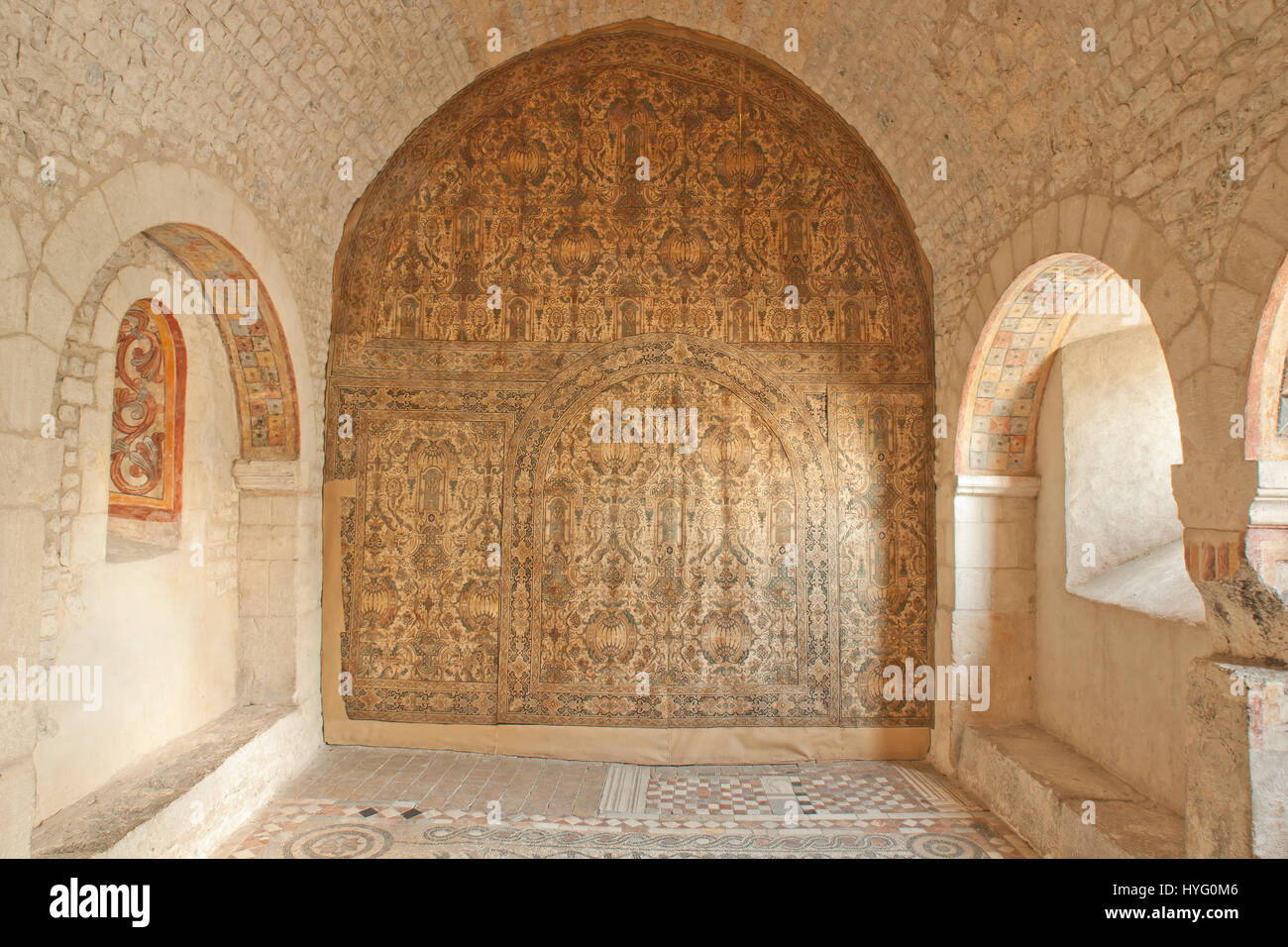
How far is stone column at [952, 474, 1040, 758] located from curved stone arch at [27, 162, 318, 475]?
4570 mm

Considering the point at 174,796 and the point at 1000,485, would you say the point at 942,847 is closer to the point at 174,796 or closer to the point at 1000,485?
the point at 1000,485

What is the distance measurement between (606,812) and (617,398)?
2.78m

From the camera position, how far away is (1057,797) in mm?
3928

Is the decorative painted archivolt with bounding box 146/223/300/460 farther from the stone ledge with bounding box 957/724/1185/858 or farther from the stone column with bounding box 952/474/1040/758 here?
the stone ledge with bounding box 957/724/1185/858

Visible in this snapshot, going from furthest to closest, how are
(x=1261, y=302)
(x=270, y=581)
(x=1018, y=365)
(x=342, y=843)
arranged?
(x=270, y=581), (x=1018, y=365), (x=342, y=843), (x=1261, y=302)

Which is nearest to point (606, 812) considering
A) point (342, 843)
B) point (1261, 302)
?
point (342, 843)

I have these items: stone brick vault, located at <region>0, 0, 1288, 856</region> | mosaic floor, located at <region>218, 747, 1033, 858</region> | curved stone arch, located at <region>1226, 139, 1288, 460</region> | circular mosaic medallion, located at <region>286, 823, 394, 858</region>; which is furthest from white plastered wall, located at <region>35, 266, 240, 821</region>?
curved stone arch, located at <region>1226, 139, 1288, 460</region>

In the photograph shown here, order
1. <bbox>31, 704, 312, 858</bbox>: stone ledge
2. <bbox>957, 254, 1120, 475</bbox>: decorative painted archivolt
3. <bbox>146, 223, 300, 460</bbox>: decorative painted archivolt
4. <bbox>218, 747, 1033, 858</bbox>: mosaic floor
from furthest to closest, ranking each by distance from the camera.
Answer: <bbox>146, 223, 300, 460</bbox>: decorative painted archivolt, <bbox>957, 254, 1120, 475</bbox>: decorative painted archivolt, <bbox>218, 747, 1033, 858</bbox>: mosaic floor, <bbox>31, 704, 312, 858</bbox>: stone ledge

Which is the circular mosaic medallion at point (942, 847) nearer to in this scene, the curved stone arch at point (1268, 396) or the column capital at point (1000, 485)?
the column capital at point (1000, 485)

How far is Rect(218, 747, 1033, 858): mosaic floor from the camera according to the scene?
4.14 m

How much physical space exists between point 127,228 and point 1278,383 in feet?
15.8

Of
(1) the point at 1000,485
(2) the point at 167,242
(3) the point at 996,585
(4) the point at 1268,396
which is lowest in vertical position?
(3) the point at 996,585

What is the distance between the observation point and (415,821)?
14.4 feet

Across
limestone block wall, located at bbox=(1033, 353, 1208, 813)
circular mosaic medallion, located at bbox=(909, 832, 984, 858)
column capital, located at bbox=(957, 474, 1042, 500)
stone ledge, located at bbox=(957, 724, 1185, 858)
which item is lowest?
circular mosaic medallion, located at bbox=(909, 832, 984, 858)
